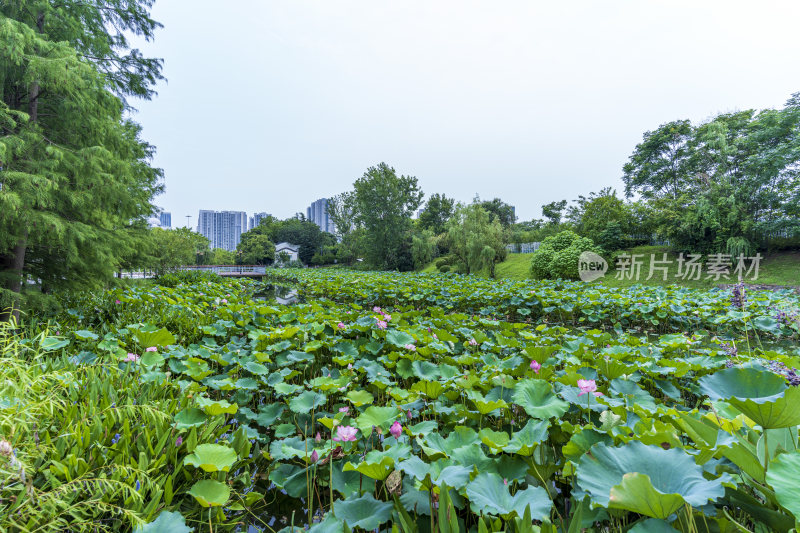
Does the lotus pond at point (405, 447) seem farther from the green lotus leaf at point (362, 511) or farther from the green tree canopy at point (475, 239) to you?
the green tree canopy at point (475, 239)

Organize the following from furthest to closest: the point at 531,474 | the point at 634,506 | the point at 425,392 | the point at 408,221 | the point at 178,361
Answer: the point at 408,221 < the point at 178,361 < the point at 425,392 < the point at 531,474 < the point at 634,506

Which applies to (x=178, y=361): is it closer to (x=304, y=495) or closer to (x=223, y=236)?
(x=304, y=495)

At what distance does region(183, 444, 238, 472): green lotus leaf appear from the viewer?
1156 millimetres

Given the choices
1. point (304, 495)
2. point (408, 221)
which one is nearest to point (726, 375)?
point (304, 495)

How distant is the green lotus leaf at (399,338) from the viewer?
8.73 ft

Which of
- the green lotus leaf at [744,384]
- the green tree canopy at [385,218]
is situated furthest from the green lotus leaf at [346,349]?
the green tree canopy at [385,218]

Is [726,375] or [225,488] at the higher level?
[726,375]

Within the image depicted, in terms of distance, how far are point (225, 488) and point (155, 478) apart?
322 millimetres

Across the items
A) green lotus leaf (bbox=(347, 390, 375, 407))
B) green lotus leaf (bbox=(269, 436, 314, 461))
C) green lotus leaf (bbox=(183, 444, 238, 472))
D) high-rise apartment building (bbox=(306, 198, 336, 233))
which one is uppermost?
high-rise apartment building (bbox=(306, 198, 336, 233))

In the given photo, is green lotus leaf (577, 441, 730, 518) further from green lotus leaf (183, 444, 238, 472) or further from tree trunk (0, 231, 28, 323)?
tree trunk (0, 231, 28, 323)

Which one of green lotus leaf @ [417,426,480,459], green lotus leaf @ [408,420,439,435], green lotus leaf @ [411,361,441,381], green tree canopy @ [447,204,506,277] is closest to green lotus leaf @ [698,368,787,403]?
green lotus leaf @ [417,426,480,459]

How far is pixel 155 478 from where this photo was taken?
1206 millimetres

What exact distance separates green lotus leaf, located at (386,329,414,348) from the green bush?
12.9 metres

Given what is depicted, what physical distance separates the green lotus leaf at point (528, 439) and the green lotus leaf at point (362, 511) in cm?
44
